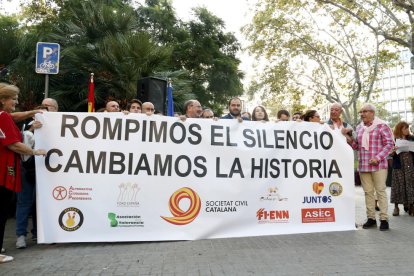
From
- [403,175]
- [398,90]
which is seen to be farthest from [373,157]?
[398,90]

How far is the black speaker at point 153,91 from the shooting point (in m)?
7.75

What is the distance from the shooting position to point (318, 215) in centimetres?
605

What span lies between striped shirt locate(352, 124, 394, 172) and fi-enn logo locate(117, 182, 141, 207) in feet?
11.7

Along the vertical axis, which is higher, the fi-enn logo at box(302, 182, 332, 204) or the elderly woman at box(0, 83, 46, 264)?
the elderly woman at box(0, 83, 46, 264)

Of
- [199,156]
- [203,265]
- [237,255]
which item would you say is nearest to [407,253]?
[237,255]

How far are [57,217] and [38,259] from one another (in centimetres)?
70

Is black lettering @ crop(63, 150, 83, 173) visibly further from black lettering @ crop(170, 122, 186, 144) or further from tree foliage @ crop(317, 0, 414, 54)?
tree foliage @ crop(317, 0, 414, 54)

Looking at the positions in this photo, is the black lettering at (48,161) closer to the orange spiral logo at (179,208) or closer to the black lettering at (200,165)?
the orange spiral logo at (179,208)

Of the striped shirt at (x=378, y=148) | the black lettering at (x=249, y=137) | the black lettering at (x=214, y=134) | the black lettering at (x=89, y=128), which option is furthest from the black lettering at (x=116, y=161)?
the striped shirt at (x=378, y=148)

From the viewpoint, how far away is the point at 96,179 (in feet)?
17.4

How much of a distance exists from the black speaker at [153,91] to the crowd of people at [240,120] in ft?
2.92

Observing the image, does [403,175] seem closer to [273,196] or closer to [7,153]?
[273,196]

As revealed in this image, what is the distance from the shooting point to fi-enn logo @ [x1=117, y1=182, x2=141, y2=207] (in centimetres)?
533

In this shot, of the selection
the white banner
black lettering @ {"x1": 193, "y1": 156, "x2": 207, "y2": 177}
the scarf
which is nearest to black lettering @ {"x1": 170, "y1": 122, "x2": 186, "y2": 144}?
the white banner
